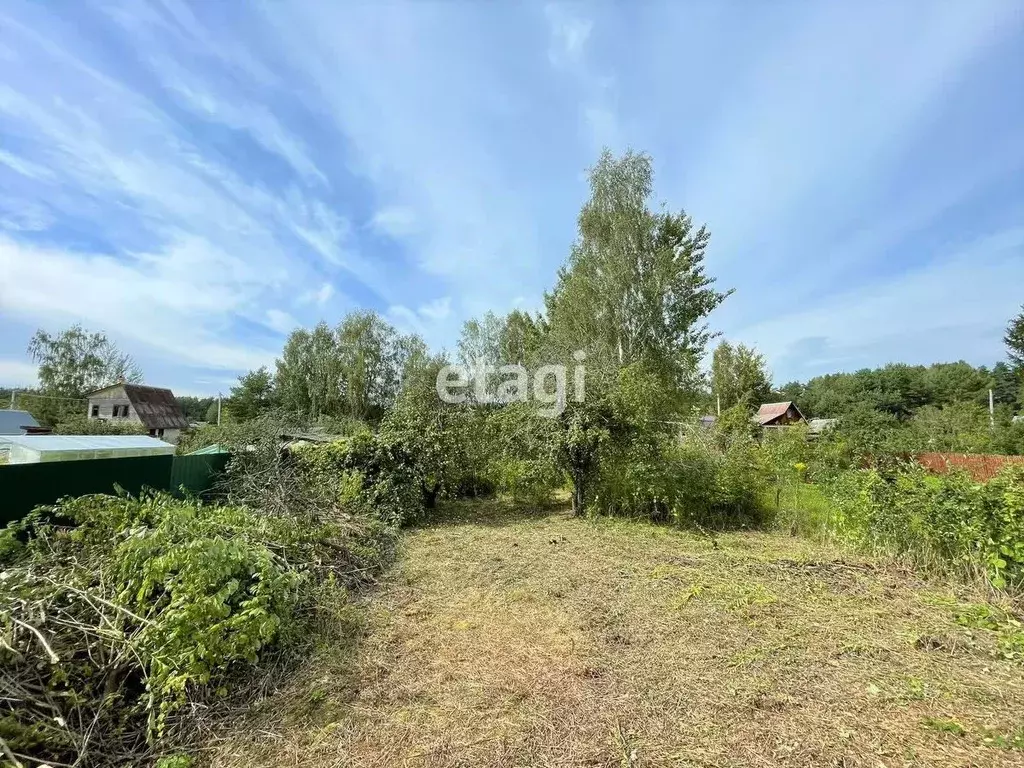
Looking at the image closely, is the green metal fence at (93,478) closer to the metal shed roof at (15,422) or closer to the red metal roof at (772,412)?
the metal shed roof at (15,422)

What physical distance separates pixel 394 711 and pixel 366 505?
4.65 metres


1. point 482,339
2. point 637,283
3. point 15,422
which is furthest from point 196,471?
point 15,422

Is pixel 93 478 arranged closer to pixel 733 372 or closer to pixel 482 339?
pixel 482 339

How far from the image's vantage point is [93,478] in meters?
5.38

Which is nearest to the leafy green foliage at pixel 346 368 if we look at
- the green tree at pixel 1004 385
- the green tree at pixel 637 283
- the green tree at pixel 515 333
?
the green tree at pixel 515 333

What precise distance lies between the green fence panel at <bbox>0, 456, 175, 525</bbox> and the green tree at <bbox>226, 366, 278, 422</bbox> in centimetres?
1740

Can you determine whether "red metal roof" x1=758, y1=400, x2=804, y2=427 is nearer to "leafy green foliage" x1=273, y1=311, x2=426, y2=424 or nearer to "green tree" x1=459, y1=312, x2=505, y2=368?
"green tree" x1=459, y1=312, x2=505, y2=368

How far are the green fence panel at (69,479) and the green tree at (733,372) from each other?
23.1 metres

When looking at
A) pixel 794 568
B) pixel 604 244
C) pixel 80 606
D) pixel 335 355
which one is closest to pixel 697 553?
pixel 794 568

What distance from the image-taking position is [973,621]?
11.4 feet

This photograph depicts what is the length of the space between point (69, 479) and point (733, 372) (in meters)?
25.1

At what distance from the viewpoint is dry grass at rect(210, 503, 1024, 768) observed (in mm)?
2119

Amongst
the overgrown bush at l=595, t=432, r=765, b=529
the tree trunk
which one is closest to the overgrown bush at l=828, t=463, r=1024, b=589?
the overgrown bush at l=595, t=432, r=765, b=529

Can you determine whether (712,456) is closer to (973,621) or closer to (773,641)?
(973,621)
